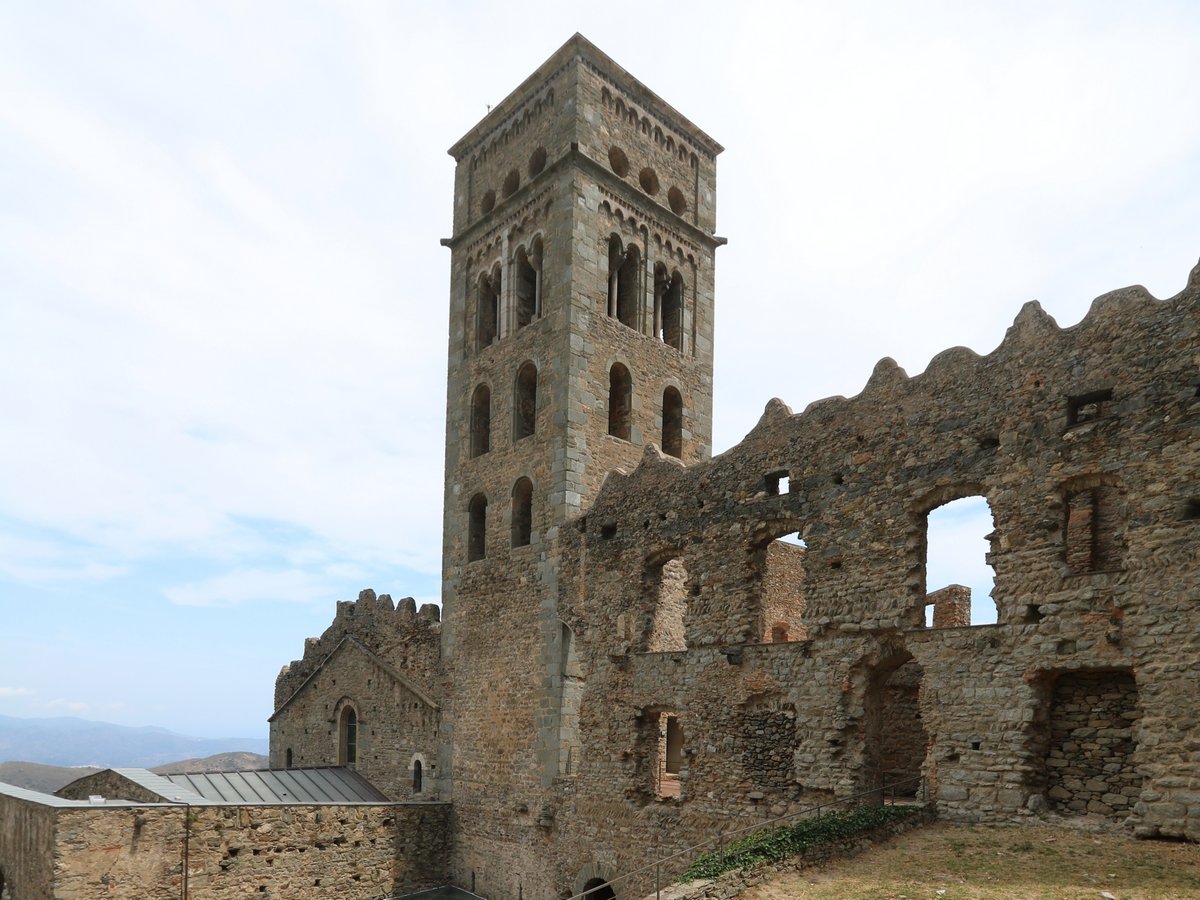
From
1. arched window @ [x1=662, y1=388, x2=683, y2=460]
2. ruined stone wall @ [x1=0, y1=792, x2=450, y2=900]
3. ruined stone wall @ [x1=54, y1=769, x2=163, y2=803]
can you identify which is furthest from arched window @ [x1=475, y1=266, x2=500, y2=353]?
ruined stone wall @ [x1=54, y1=769, x2=163, y2=803]

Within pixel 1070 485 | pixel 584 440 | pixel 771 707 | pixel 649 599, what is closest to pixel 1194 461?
pixel 1070 485

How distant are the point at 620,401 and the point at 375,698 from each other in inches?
400

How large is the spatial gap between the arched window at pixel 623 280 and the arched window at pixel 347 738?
42.4 feet

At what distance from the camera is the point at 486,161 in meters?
26.2

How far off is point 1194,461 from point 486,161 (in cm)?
1913

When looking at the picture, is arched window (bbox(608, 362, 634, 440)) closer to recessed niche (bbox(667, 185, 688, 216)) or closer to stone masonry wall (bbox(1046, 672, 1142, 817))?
recessed niche (bbox(667, 185, 688, 216))

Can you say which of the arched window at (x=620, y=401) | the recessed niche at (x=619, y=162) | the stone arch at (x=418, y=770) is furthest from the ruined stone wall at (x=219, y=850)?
the recessed niche at (x=619, y=162)

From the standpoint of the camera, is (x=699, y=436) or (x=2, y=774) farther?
(x=2, y=774)

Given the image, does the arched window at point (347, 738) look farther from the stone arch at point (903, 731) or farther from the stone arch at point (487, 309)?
the stone arch at point (903, 731)

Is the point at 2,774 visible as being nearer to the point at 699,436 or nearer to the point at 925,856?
the point at 699,436

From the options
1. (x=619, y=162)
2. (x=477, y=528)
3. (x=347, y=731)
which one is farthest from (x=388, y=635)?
(x=619, y=162)

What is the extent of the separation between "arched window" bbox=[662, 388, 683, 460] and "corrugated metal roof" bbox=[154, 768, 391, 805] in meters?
11.1

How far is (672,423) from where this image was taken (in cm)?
2428

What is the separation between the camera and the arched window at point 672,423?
78.8ft
